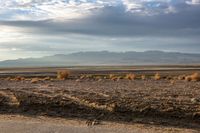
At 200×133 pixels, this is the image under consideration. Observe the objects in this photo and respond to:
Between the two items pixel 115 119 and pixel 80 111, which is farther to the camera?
pixel 80 111

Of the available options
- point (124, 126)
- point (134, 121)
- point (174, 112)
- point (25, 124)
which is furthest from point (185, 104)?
point (25, 124)

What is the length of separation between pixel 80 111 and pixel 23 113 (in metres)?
2.23

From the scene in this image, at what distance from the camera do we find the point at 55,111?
18953 millimetres

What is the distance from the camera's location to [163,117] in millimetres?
17047

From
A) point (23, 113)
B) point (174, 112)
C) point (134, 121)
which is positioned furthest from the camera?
point (23, 113)

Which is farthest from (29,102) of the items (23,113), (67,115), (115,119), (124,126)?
(124,126)

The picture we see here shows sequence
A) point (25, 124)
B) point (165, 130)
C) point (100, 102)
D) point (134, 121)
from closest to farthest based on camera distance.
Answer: point (165, 130) < point (25, 124) < point (134, 121) < point (100, 102)

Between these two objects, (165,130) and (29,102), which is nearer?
(165,130)

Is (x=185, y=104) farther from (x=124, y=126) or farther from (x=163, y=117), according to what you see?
(x=124, y=126)

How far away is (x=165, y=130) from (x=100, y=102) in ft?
21.6

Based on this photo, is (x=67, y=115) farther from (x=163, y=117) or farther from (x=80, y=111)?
(x=163, y=117)

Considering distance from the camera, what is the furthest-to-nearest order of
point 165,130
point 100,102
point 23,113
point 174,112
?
point 100,102, point 23,113, point 174,112, point 165,130

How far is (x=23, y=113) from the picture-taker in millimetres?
18750

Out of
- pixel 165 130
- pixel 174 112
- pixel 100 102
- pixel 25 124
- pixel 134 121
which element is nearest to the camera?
pixel 165 130
